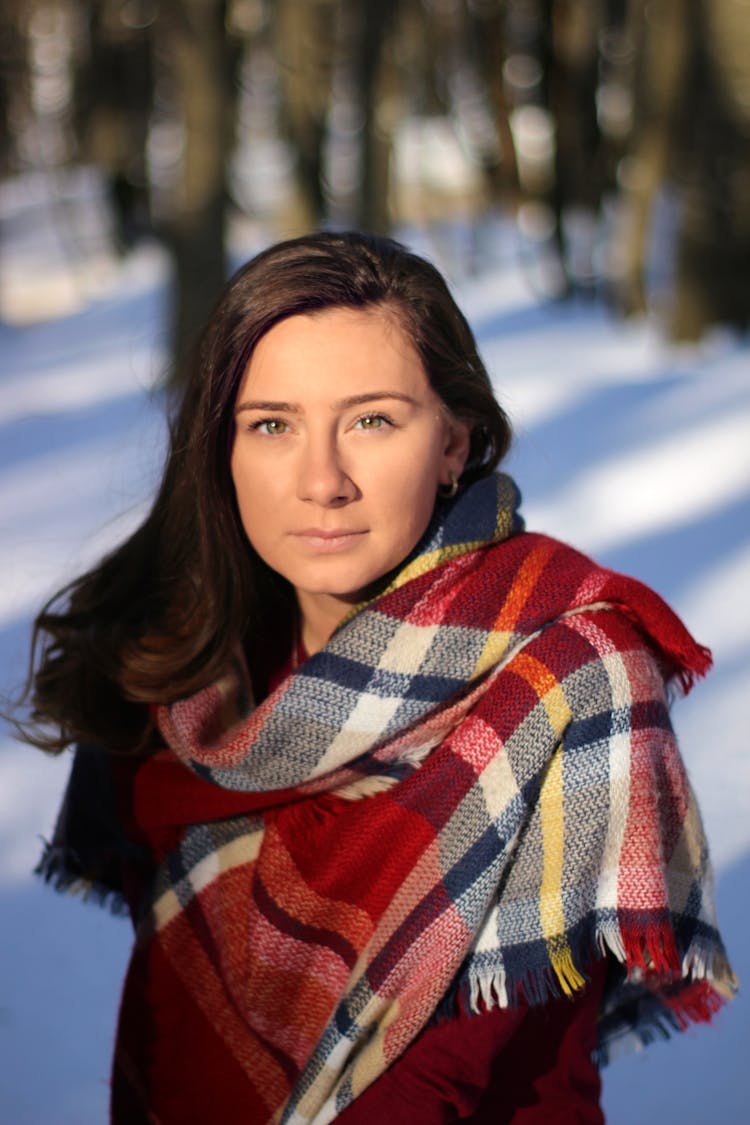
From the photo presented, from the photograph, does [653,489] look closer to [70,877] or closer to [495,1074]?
[70,877]

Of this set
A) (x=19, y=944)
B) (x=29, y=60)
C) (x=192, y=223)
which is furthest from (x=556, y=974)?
(x=29, y=60)

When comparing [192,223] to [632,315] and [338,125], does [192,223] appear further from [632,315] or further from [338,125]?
[338,125]

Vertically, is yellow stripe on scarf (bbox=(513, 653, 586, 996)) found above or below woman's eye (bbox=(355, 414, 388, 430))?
below

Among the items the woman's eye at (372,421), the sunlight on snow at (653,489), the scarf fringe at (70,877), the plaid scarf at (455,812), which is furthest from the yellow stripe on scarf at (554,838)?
the sunlight on snow at (653,489)

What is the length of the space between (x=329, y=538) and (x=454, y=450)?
0.27m

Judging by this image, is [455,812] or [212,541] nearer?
[455,812]

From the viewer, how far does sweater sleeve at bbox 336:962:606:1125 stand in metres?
1.70

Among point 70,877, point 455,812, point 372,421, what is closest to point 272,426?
point 372,421

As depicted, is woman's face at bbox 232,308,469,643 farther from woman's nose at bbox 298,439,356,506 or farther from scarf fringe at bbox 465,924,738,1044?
scarf fringe at bbox 465,924,738,1044

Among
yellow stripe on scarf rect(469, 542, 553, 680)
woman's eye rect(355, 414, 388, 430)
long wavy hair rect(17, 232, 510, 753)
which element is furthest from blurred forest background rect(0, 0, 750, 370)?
yellow stripe on scarf rect(469, 542, 553, 680)

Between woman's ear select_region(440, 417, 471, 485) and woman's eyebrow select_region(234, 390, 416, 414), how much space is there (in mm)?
137

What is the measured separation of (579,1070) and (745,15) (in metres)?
5.86

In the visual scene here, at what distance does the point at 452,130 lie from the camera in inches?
624

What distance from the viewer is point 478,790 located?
1.67m
